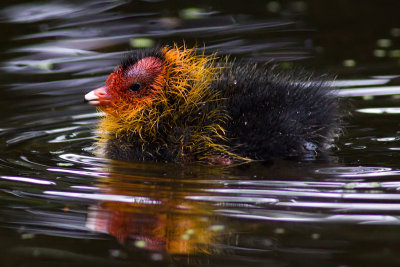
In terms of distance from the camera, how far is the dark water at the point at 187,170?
493 centimetres

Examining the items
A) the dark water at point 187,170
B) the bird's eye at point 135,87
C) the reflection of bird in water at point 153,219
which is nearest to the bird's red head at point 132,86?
the bird's eye at point 135,87

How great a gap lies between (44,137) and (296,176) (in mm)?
2889

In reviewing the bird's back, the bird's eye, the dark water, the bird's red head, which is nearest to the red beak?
the bird's red head

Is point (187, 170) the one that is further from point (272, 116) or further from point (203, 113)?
point (272, 116)

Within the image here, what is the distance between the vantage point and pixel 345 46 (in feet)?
35.8

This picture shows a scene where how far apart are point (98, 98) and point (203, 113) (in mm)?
949

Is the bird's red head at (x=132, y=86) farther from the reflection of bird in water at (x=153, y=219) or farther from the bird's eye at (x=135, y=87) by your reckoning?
the reflection of bird in water at (x=153, y=219)

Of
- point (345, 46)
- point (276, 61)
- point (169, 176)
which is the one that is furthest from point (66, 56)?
point (169, 176)

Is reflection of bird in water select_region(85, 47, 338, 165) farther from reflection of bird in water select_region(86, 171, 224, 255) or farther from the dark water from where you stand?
reflection of bird in water select_region(86, 171, 224, 255)

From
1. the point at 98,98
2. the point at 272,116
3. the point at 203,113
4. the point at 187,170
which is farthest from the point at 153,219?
the point at 98,98

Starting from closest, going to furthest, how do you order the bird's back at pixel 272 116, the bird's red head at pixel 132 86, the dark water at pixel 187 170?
1. the dark water at pixel 187 170
2. the bird's back at pixel 272 116
3. the bird's red head at pixel 132 86

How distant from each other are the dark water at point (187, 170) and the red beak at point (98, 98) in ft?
1.65

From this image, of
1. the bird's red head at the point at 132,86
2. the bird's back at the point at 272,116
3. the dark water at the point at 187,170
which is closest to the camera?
the dark water at the point at 187,170

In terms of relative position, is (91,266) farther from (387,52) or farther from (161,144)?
(387,52)
